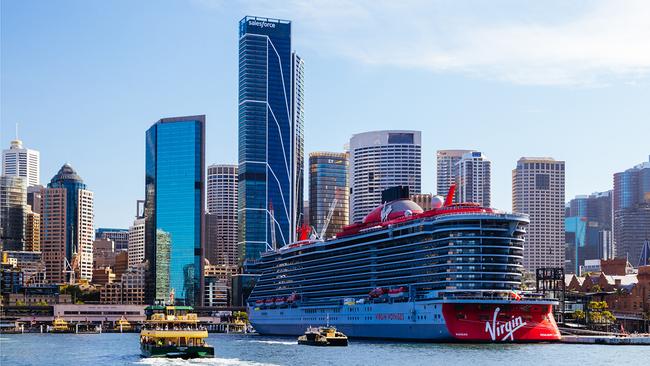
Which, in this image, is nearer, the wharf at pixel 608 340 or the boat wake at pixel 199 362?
the boat wake at pixel 199 362

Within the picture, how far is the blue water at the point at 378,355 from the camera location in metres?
118

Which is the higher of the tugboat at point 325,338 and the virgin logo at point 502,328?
the virgin logo at point 502,328

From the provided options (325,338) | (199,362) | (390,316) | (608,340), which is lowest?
(608,340)

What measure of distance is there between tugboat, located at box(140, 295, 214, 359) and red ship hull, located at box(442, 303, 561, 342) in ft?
128

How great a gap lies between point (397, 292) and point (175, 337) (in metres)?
53.1

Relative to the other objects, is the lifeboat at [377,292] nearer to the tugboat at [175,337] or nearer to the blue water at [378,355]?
the blue water at [378,355]

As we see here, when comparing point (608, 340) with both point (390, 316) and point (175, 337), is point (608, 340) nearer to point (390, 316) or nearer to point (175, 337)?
point (390, 316)

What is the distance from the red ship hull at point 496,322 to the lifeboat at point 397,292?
1516 centimetres

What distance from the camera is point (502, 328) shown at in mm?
150125

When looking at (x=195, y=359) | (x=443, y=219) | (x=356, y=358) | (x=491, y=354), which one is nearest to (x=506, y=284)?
(x=443, y=219)

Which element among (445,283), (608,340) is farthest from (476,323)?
(608,340)

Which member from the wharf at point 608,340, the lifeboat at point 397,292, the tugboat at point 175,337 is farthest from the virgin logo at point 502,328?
the tugboat at point 175,337

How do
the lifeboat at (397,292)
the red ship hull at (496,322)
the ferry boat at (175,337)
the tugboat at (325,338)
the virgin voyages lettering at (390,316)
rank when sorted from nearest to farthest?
the ferry boat at (175,337) → the red ship hull at (496,322) → the tugboat at (325,338) → the virgin voyages lettering at (390,316) → the lifeboat at (397,292)

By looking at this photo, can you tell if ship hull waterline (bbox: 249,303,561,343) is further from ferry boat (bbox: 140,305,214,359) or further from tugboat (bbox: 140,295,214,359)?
ferry boat (bbox: 140,305,214,359)
